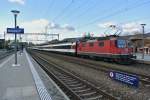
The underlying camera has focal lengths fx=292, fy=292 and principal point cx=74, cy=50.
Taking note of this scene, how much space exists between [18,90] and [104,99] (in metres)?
3.66

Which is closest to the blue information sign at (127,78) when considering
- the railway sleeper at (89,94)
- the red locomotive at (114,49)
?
the railway sleeper at (89,94)

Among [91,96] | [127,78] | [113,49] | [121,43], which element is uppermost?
[121,43]

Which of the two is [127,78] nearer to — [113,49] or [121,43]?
[113,49]

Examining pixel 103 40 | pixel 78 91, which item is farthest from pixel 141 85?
pixel 103 40

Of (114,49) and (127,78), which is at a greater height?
(114,49)

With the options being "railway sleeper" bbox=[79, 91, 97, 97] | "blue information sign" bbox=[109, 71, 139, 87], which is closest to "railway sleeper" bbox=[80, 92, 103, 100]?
"railway sleeper" bbox=[79, 91, 97, 97]

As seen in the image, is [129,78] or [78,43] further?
[78,43]

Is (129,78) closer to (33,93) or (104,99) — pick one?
(104,99)

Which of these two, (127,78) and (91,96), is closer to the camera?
(91,96)

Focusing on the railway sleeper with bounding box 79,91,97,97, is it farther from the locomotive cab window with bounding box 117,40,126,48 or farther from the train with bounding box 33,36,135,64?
the locomotive cab window with bounding box 117,40,126,48

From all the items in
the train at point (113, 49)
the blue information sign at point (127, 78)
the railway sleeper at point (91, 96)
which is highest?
the train at point (113, 49)

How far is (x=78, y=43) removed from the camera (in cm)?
4709

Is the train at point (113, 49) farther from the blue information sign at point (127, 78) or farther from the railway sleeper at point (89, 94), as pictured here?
the railway sleeper at point (89, 94)

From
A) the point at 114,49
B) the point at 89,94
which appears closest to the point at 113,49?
the point at 114,49
